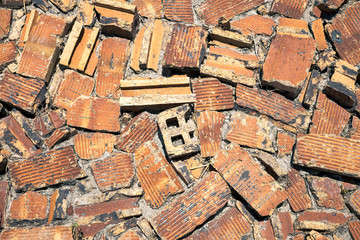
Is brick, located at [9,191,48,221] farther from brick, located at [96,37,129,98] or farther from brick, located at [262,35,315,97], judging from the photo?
brick, located at [262,35,315,97]

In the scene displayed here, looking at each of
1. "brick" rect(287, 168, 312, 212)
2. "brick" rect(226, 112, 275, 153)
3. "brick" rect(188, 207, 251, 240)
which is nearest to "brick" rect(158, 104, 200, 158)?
"brick" rect(226, 112, 275, 153)

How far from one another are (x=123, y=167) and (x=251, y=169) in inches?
46.9

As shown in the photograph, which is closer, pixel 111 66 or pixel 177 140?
pixel 177 140

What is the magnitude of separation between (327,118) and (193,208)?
1.61 metres

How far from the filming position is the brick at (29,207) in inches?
116

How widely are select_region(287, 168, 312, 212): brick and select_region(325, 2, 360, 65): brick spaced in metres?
1.38

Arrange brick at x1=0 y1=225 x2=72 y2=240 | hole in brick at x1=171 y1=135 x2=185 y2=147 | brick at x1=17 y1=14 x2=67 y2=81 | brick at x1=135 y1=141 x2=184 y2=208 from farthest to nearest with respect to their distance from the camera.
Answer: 1. brick at x1=17 y1=14 x2=67 y2=81
2. hole in brick at x1=171 y1=135 x2=185 y2=147
3. brick at x1=135 y1=141 x2=184 y2=208
4. brick at x1=0 y1=225 x2=72 y2=240

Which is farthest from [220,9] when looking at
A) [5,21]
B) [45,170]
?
[45,170]

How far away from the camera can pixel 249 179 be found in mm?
2904

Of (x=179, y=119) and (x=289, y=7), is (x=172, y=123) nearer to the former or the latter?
(x=179, y=119)

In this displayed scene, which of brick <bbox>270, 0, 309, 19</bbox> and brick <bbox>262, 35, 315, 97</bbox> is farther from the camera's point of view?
brick <bbox>270, 0, 309, 19</bbox>

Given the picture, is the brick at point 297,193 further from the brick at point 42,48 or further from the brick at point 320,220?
the brick at point 42,48

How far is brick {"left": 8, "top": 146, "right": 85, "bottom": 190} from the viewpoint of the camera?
9.82 feet

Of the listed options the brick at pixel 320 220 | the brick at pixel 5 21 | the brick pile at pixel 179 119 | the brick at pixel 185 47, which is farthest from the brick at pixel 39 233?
the brick at pixel 320 220
